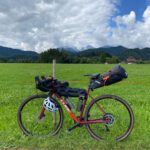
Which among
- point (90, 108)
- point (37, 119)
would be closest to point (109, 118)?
point (90, 108)

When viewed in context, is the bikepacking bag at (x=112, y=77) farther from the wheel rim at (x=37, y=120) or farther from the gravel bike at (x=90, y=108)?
the wheel rim at (x=37, y=120)

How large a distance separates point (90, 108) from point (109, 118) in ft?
1.37

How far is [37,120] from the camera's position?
249 inches

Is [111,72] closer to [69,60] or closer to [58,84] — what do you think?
[58,84]

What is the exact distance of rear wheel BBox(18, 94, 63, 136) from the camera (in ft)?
19.9

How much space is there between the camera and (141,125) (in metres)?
7.09

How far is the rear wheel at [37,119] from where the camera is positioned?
606 cm

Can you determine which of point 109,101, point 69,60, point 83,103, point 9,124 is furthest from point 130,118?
point 69,60

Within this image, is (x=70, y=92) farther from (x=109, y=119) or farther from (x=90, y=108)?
(x=109, y=119)

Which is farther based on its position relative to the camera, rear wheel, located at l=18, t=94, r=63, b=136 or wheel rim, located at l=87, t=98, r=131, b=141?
rear wheel, located at l=18, t=94, r=63, b=136

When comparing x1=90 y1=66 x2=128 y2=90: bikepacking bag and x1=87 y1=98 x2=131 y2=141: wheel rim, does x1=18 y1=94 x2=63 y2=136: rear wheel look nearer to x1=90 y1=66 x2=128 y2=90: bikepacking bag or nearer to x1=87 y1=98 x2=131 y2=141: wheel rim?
x1=87 y1=98 x2=131 y2=141: wheel rim

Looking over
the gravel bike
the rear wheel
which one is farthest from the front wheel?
the rear wheel

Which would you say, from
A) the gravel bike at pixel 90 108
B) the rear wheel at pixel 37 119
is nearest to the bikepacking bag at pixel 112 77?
the gravel bike at pixel 90 108

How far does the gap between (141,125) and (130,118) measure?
4.51ft
